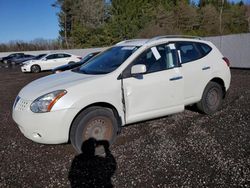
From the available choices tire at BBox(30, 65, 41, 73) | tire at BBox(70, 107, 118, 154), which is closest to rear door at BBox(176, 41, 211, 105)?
tire at BBox(70, 107, 118, 154)

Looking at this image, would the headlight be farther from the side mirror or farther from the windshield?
the side mirror

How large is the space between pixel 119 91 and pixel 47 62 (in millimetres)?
16989

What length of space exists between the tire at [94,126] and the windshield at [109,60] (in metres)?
0.74

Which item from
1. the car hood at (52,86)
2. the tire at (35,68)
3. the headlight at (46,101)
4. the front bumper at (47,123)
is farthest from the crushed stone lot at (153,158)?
the tire at (35,68)

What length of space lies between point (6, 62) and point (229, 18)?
35.7 meters

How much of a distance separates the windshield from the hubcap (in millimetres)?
821

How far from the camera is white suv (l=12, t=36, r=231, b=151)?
3531 mm

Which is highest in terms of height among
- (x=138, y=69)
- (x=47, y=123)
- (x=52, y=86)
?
(x=138, y=69)

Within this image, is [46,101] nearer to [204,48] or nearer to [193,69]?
[193,69]

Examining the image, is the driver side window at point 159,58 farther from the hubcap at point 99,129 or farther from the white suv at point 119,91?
the hubcap at point 99,129

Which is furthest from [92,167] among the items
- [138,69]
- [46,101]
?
[138,69]

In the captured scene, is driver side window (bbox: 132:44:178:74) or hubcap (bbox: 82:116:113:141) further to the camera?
driver side window (bbox: 132:44:178:74)

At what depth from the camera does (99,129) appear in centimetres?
384

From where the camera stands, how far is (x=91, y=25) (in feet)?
145
